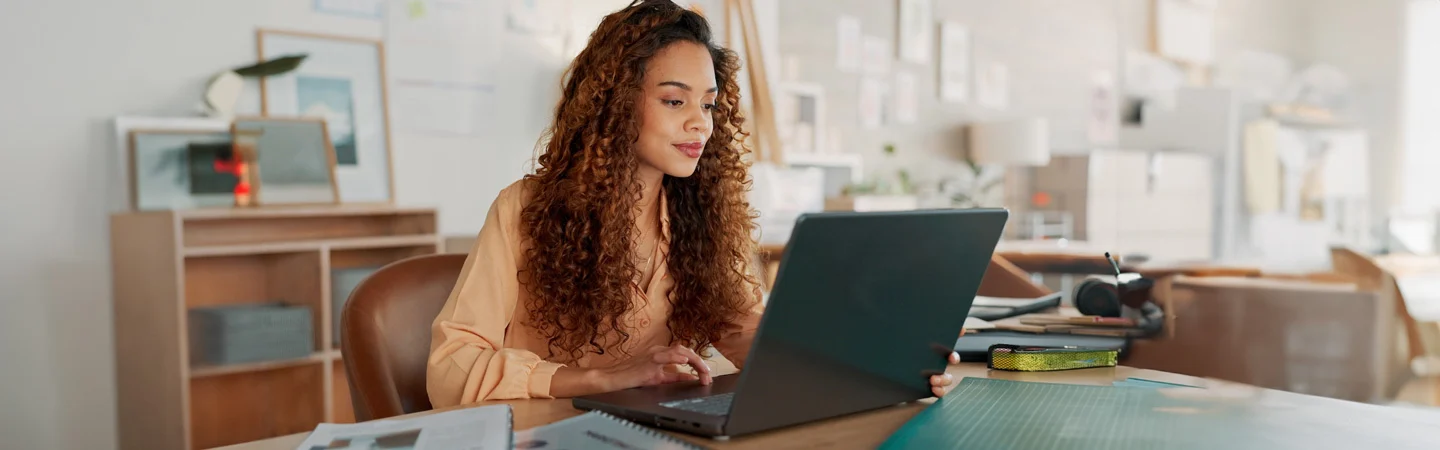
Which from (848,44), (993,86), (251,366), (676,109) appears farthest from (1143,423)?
(993,86)

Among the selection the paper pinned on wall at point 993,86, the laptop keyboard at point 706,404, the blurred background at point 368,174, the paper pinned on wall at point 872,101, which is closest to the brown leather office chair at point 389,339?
the laptop keyboard at point 706,404

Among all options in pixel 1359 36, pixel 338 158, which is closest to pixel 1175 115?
pixel 1359 36

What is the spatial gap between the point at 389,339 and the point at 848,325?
69cm

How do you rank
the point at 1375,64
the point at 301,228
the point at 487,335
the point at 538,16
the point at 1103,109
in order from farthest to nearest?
the point at 1375,64 < the point at 1103,109 < the point at 538,16 < the point at 301,228 < the point at 487,335

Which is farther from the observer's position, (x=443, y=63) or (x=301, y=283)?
(x=443, y=63)

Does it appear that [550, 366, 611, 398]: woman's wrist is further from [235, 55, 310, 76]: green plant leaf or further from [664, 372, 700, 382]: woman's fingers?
[235, 55, 310, 76]: green plant leaf

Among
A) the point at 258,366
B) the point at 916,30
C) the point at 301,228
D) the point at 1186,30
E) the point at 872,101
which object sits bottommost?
the point at 258,366

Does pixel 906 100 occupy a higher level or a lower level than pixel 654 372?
higher

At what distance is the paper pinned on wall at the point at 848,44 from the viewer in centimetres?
562

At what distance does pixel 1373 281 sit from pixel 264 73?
128 inches

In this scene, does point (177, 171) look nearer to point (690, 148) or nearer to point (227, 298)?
point (227, 298)

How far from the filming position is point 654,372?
123 centimetres

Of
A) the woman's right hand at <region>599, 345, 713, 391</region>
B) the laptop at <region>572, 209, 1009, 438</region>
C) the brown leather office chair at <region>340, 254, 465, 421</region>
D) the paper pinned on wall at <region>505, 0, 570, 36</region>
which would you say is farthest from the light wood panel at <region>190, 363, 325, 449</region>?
the laptop at <region>572, 209, 1009, 438</region>

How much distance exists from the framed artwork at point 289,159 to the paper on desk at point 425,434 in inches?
105
